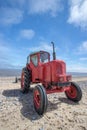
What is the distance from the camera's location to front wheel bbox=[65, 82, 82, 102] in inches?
397

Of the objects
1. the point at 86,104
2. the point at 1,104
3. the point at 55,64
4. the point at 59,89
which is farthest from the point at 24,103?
the point at 86,104

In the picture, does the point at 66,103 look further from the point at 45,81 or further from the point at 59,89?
the point at 45,81

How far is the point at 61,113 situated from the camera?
27.0ft

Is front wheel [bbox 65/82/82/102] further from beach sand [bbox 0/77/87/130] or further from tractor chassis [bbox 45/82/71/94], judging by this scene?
tractor chassis [bbox 45/82/71/94]

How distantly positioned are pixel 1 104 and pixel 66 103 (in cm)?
351

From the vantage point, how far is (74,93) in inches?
410

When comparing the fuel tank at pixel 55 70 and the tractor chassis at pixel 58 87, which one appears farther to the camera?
the fuel tank at pixel 55 70

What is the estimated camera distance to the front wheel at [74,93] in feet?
33.1

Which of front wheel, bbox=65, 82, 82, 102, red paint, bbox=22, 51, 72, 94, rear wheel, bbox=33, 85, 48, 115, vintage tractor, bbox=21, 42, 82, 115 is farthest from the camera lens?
front wheel, bbox=65, 82, 82, 102

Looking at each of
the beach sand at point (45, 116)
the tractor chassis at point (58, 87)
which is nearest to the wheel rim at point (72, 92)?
the beach sand at point (45, 116)

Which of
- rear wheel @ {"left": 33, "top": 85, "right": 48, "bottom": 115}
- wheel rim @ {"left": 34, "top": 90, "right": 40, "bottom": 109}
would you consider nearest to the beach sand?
rear wheel @ {"left": 33, "top": 85, "right": 48, "bottom": 115}

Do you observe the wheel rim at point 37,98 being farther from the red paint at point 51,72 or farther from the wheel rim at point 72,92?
the wheel rim at point 72,92

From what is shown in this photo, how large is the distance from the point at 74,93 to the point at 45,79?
1874mm

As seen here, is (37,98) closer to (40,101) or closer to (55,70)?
(40,101)
